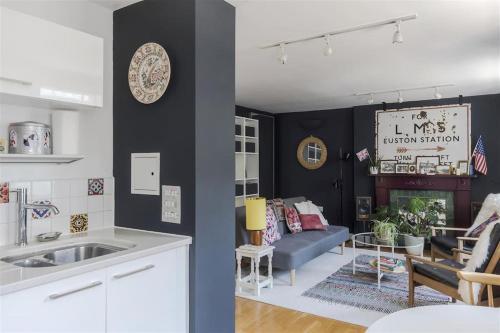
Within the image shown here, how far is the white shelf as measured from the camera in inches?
71.8

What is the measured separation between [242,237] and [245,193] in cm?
221

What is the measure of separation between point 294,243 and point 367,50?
220cm

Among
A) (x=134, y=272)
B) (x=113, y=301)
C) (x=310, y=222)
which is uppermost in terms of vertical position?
(x=134, y=272)

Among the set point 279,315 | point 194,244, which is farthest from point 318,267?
point 194,244

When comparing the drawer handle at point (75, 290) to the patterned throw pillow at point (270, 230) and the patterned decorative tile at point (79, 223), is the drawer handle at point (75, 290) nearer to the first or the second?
the patterned decorative tile at point (79, 223)

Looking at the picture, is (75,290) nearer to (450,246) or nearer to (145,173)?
(145,173)

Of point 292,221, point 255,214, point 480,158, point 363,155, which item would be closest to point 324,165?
point 363,155

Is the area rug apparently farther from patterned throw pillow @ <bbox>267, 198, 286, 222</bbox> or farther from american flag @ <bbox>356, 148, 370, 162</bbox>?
american flag @ <bbox>356, 148, 370, 162</bbox>

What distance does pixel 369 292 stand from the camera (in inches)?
145

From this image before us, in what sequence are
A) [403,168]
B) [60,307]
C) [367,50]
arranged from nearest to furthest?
[60,307], [367,50], [403,168]

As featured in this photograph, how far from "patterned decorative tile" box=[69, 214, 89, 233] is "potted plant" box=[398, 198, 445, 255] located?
4458mm

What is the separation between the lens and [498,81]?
14.6 ft

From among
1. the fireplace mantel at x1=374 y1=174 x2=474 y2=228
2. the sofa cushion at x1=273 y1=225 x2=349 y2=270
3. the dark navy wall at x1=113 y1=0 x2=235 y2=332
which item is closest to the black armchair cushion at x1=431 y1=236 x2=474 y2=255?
the sofa cushion at x1=273 y1=225 x2=349 y2=270

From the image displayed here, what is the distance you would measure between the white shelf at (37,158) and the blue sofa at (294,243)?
2221 mm
